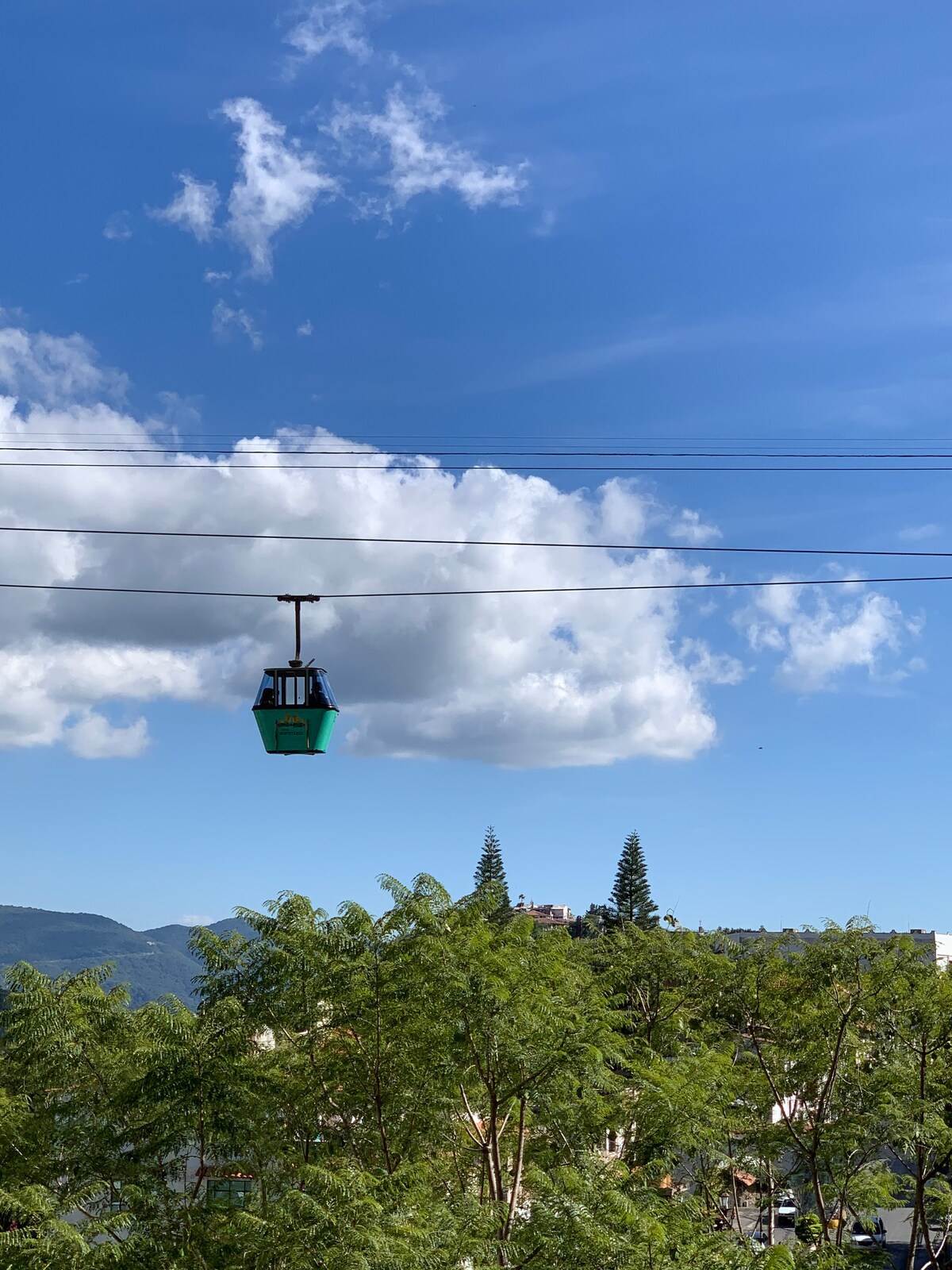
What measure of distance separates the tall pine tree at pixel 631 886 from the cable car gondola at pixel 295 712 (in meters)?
74.8

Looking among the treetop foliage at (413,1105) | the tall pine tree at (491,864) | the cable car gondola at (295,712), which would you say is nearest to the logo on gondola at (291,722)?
the cable car gondola at (295,712)

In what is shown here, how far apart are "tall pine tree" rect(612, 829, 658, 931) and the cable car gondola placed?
74786mm

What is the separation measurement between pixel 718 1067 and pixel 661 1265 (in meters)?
8.60

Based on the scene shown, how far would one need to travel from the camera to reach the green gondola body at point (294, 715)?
429 inches

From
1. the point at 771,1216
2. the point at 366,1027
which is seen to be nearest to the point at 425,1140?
the point at 366,1027

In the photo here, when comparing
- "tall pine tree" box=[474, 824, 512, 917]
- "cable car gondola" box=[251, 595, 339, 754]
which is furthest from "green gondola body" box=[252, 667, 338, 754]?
"tall pine tree" box=[474, 824, 512, 917]

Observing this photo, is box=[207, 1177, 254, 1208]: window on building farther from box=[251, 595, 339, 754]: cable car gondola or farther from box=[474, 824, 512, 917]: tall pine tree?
box=[474, 824, 512, 917]: tall pine tree

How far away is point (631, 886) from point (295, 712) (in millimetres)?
76030

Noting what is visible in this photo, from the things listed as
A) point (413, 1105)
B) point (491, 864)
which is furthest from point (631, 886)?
point (413, 1105)

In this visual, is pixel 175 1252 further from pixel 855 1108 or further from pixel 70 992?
pixel 855 1108

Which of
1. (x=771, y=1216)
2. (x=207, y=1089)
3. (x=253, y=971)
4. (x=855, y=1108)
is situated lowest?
(x=771, y=1216)

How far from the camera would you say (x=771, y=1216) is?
19.9 m

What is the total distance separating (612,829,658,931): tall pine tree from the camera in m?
83.1

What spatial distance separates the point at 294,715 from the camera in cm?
1091
